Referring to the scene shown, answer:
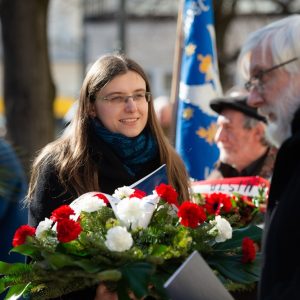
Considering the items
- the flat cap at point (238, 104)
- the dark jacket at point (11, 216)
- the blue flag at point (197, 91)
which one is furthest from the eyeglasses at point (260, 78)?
the blue flag at point (197, 91)

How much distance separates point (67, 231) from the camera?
296 cm

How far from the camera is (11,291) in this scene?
126 inches

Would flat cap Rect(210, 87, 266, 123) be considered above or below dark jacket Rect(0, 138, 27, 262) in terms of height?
above

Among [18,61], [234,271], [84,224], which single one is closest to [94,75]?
[84,224]

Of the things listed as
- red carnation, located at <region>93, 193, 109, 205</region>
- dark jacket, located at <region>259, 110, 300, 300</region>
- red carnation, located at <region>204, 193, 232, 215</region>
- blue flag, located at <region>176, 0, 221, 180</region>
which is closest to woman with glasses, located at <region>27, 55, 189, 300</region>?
red carnation, located at <region>204, 193, 232, 215</region>

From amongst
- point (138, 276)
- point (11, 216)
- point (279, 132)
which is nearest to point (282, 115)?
point (279, 132)

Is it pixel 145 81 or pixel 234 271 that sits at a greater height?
pixel 145 81

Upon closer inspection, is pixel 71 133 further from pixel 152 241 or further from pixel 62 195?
pixel 152 241

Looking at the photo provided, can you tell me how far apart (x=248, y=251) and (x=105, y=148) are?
924mm

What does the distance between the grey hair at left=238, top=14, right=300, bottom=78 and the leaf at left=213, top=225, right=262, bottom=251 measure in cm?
66

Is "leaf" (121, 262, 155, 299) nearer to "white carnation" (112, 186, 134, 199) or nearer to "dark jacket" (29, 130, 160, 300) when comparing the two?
"white carnation" (112, 186, 134, 199)

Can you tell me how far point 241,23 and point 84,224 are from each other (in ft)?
69.6

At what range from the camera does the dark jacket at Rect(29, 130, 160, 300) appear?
3652 mm

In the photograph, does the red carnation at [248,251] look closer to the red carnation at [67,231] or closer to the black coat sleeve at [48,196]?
the red carnation at [67,231]
